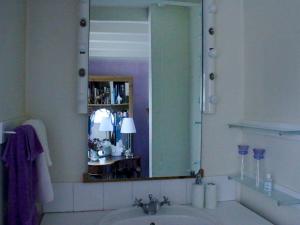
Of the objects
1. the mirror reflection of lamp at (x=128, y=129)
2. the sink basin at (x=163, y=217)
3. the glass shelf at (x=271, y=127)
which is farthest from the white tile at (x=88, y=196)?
the glass shelf at (x=271, y=127)

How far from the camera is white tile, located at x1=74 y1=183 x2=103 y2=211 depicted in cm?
159

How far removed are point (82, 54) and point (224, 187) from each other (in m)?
1.16

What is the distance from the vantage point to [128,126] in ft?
5.39

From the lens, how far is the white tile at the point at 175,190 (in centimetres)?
168

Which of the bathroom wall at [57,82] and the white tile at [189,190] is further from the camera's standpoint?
the white tile at [189,190]

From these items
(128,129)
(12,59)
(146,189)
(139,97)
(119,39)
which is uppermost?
(119,39)

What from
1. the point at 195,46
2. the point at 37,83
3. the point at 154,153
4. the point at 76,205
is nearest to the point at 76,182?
the point at 76,205

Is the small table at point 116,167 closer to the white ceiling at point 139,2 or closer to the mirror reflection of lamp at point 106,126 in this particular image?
the mirror reflection of lamp at point 106,126

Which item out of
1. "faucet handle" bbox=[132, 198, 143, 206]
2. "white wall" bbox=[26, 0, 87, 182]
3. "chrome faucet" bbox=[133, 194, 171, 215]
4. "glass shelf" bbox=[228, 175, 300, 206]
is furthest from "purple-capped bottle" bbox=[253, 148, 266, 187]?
"white wall" bbox=[26, 0, 87, 182]

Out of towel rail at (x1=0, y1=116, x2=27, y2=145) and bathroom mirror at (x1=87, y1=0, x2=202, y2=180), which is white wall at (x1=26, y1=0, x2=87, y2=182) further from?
towel rail at (x1=0, y1=116, x2=27, y2=145)

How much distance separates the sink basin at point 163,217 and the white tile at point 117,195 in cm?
8

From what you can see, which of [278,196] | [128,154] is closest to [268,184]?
[278,196]

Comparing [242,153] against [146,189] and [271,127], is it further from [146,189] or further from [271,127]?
[146,189]

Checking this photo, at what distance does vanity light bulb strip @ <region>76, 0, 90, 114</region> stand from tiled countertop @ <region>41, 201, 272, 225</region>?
56 cm
